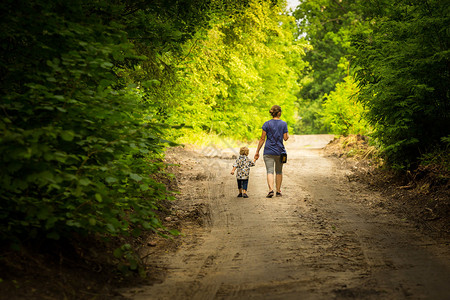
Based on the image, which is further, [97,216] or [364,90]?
[364,90]

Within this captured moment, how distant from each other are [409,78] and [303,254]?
580 centimetres

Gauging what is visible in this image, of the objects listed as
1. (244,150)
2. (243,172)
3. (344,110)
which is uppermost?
(344,110)

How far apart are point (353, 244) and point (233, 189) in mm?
5763

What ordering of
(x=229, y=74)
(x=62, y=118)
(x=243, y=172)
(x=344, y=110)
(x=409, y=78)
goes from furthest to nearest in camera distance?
(x=229, y=74) → (x=344, y=110) → (x=243, y=172) → (x=409, y=78) → (x=62, y=118)

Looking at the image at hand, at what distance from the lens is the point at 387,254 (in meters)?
5.84

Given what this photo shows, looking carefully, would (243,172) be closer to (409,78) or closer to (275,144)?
(275,144)

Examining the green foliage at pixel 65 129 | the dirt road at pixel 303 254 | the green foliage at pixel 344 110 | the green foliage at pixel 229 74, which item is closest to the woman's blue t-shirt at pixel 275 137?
the dirt road at pixel 303 254

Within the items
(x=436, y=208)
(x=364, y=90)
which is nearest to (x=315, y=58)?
(x=364, y=90)

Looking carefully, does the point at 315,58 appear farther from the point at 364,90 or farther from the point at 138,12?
the point at 138,12

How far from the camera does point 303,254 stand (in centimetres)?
591

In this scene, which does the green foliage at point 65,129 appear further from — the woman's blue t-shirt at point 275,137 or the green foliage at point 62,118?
the woman's blue t-shirt at point 275,137

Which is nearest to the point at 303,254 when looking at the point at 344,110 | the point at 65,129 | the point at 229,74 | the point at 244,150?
the point at 65,129

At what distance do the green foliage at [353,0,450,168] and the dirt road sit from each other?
1834 millimetres

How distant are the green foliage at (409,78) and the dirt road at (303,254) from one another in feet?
6.02
